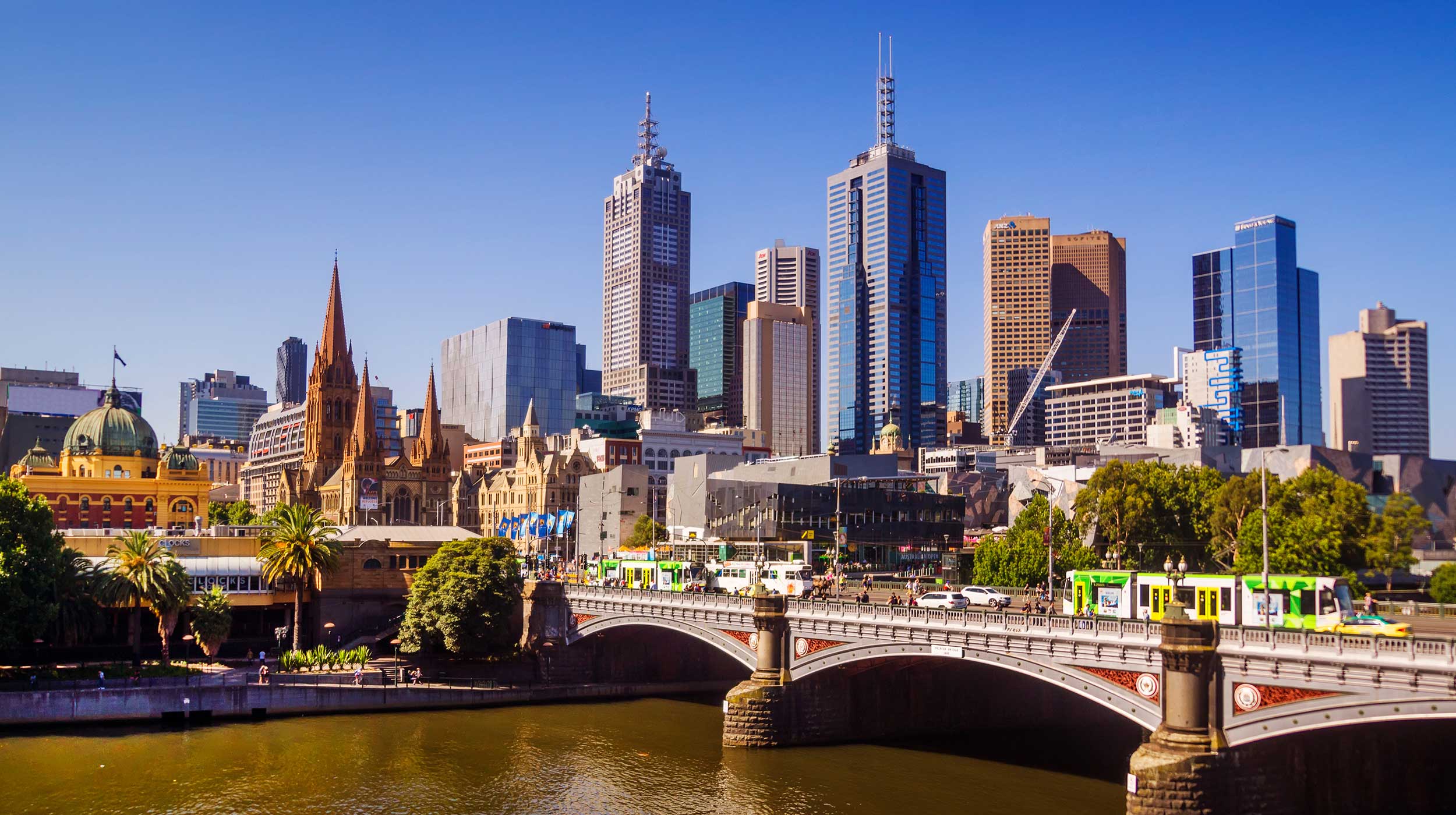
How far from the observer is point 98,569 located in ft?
305

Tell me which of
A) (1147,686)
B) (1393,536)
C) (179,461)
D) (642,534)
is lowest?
(1147,686)

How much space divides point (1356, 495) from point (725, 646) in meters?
51.1

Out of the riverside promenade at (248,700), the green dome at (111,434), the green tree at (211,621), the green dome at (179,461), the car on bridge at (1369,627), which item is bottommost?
the riverside promenade at (248,700)

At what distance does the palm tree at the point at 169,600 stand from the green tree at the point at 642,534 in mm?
78869

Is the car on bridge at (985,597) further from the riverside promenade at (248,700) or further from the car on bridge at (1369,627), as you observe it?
the riverside promenade at (248,700)

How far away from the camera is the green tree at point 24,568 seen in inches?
3140

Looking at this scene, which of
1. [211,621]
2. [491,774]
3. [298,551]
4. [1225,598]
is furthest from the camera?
[298,551]

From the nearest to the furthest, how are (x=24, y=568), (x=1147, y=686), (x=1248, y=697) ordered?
1. (x=1248, y=697)
2. (x=1147, y=686)
3. (x=24, y=568)

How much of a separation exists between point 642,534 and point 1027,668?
4596 inches

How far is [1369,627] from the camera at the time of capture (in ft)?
174

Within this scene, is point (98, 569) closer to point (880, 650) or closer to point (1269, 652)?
point (880, 650)

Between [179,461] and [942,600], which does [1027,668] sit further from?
[179,461]

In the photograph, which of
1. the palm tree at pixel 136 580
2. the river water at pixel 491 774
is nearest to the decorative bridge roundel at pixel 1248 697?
the river water at pixel 491 774

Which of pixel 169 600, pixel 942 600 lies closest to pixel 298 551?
pixel 169 600
